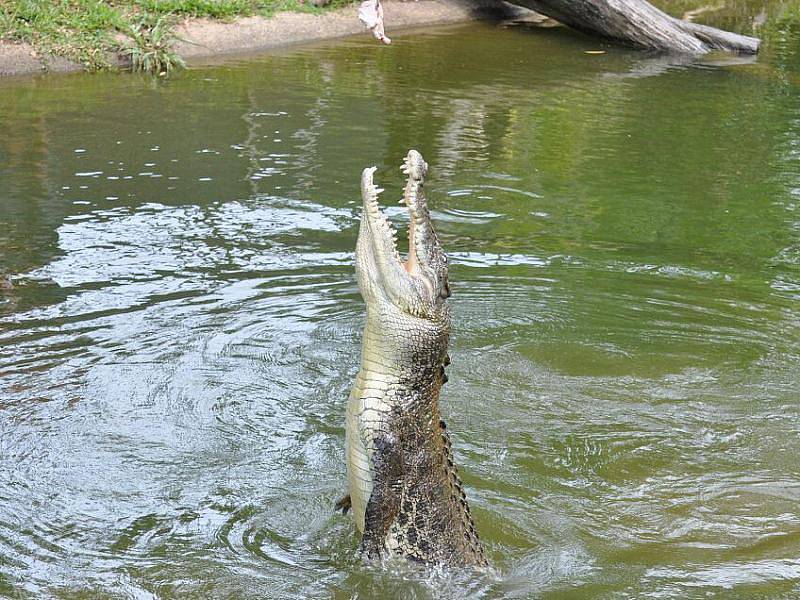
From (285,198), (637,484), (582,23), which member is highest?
(582,23)

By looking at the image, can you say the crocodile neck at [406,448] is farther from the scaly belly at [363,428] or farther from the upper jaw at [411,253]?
the upper jaw at [411,253]

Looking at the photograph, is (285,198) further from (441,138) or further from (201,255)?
(441,138)

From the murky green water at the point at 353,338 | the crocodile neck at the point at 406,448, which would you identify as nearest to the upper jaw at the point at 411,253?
the crocodile neck at the point at 406,448

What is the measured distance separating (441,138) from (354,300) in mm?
4350

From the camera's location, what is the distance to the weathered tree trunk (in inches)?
639

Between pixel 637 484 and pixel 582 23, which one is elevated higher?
pixel 582 23

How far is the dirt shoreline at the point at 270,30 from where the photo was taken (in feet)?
42.9

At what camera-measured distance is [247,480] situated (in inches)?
204

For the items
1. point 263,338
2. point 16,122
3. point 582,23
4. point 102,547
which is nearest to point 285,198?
point 263,338

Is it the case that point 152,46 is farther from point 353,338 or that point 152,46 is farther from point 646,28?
point 353,338

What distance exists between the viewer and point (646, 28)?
53.3ft

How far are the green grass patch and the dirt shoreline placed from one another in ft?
0.47

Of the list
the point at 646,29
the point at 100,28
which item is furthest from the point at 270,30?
the point at 646,29

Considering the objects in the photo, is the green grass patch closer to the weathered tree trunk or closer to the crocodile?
the weathered tree trunk
